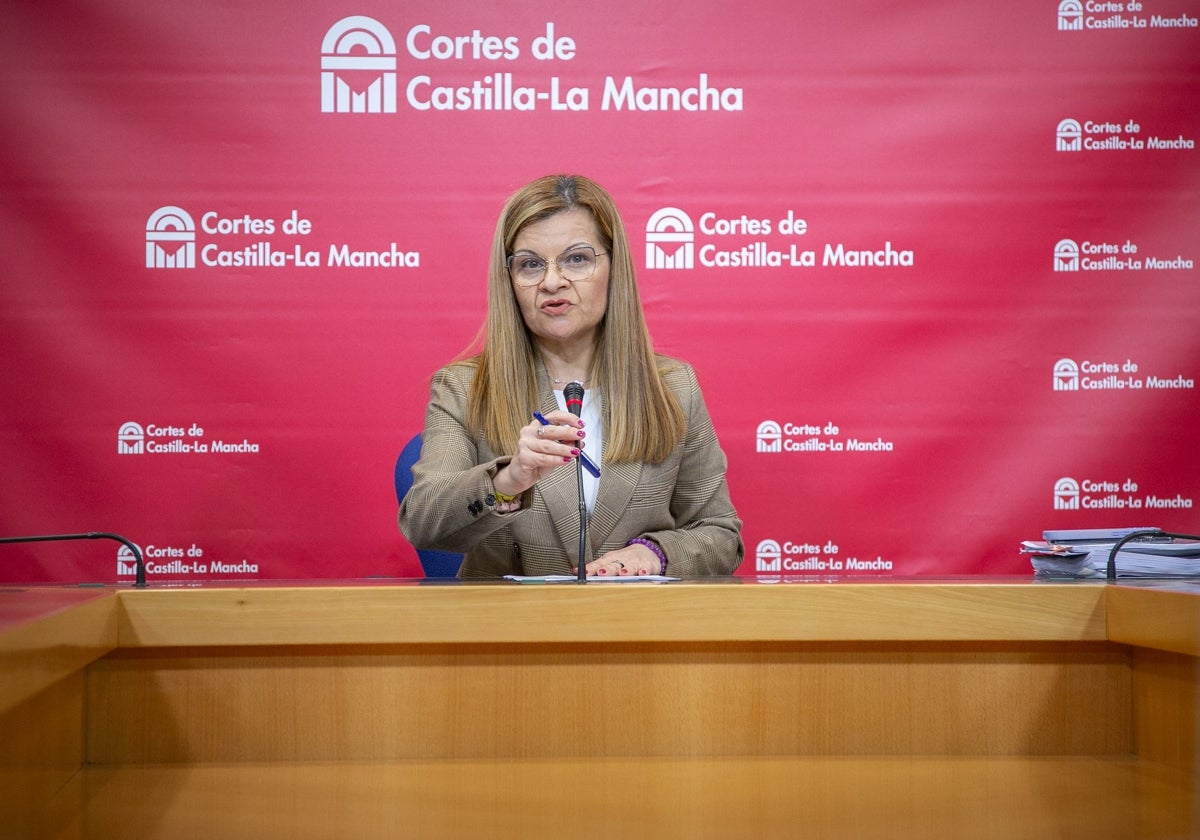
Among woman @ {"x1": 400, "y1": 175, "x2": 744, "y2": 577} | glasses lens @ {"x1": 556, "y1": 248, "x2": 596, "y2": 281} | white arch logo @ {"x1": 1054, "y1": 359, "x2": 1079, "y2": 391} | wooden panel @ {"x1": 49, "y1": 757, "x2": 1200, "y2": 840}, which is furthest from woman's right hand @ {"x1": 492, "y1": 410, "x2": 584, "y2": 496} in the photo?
white arch logo @ {"x1": 1054, "y1": 359, "x2": 1079, "y2": 391}

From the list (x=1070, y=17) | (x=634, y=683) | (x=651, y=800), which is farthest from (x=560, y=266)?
→ (x=1070, y=17)

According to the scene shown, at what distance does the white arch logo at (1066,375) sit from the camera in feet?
11.1

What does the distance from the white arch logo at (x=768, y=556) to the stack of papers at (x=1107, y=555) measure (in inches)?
47.0

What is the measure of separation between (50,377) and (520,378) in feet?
5.19

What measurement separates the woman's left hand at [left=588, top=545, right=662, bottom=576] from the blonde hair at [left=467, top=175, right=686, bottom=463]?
0.83 feet

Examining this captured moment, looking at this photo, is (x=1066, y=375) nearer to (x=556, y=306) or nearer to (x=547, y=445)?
(x=556, y=306)

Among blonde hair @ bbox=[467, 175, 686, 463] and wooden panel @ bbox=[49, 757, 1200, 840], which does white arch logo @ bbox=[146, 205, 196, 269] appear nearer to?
blonde hair @ bbox=[467, 175, 686, 463]

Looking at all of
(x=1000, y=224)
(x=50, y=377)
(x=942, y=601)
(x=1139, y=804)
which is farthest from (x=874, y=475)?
(x=50, y=377)

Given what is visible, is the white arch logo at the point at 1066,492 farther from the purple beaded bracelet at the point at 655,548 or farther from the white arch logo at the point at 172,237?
the white arch logo at the point at 172,237

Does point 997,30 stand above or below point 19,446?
above

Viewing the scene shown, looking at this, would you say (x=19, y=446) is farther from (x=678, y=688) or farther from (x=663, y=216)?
(x=678, y=688)

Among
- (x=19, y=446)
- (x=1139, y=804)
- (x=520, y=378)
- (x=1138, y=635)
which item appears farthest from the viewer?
(x=19, y=446)

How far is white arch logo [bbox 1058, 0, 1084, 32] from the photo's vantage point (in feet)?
11.2

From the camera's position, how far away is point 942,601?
1700mm
